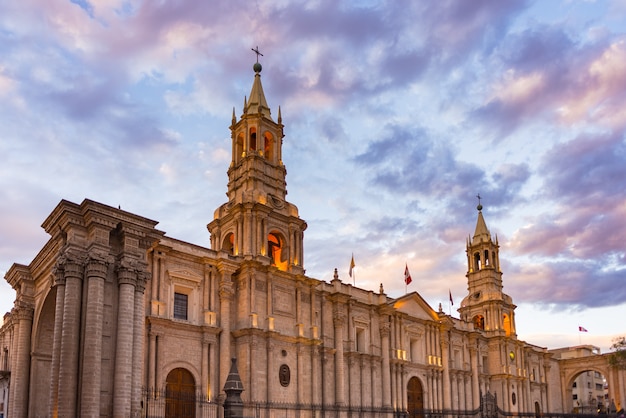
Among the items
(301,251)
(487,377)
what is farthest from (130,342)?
(487,377)

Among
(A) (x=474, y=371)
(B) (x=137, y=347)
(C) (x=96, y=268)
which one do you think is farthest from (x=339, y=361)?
(C) (x=96, y=268)

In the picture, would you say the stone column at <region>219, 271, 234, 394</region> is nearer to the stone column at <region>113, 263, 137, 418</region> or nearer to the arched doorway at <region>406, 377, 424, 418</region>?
the stone column at <region>113, 263, 137, 418</region>

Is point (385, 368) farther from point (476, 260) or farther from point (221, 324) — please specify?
point (476, 260)

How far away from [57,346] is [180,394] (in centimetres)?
958

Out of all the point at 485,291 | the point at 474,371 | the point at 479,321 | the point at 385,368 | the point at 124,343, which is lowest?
the point at 474,371

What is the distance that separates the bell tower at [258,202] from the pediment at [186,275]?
3.52 meters

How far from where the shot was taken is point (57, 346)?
27.9 metres

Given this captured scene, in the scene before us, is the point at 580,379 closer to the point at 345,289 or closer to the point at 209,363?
the point at 345,289

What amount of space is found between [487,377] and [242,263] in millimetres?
34864

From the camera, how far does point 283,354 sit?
4091 centimetres

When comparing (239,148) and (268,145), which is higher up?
(268,145)

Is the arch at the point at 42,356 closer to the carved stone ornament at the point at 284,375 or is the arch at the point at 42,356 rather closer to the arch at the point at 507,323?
the carved stone ornament at the point at 284,375

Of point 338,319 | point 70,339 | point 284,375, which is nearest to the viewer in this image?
point 70,339

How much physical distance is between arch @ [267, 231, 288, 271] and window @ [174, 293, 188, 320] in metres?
8.25
